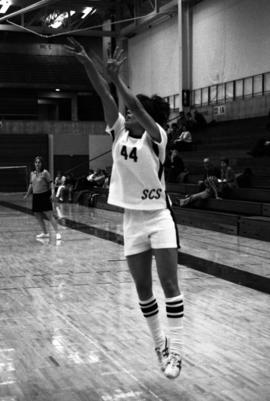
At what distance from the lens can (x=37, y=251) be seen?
11.1 m

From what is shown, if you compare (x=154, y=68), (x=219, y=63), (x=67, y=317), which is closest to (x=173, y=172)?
(x=219, y=63)

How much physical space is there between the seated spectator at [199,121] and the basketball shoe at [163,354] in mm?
20364

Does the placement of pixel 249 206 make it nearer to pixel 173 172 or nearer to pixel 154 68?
pixel 173 172

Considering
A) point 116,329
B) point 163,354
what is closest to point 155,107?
point 163,354

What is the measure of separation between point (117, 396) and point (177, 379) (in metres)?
0.52

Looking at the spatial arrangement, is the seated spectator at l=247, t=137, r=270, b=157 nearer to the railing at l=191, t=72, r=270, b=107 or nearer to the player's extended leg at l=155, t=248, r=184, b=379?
the railing at l=191, t=72, r=270, b=107

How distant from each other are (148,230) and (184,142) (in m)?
18.5

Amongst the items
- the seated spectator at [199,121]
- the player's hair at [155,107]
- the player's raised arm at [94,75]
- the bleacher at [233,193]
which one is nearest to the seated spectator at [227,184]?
the bleacher at [233,193]

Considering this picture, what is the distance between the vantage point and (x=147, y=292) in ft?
13.9

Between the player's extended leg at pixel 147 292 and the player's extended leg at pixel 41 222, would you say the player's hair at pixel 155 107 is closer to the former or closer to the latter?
the player's extended leg at pixel 147 292

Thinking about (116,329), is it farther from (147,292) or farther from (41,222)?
(41,222)

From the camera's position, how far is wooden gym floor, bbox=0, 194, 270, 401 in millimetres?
4090

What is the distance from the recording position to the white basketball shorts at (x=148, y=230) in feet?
13.2

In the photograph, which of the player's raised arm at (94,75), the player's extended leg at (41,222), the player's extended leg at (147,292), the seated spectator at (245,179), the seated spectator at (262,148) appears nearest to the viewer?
the player's raised arm at (94,75)
